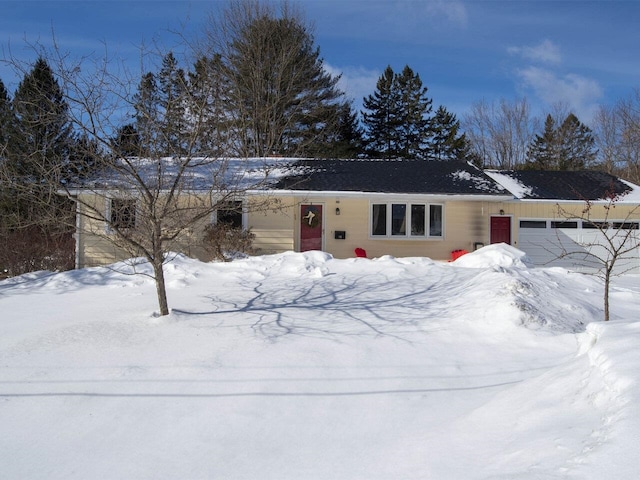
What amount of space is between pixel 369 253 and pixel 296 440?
11.6 m

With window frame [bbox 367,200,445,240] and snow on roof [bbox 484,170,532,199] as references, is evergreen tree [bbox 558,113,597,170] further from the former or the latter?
window frame [bbox 367,200,445,240]

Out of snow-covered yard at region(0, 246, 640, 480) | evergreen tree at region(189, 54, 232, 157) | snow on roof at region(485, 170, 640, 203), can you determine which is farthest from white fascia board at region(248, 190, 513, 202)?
evergreen tree at region(189, 54, 232, 157)

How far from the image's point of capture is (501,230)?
16062mm

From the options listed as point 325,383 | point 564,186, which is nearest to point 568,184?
point 564,186

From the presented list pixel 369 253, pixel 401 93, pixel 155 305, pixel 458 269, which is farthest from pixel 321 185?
pixel 401 93

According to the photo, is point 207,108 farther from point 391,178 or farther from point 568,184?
point 568,184

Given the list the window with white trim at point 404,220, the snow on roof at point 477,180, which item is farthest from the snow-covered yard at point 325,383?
the snow on roof at point 477,180

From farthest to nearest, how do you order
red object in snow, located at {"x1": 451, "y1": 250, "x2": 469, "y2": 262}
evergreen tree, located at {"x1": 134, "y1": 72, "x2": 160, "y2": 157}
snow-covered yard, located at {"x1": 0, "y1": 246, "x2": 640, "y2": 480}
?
1. red object in snow, located at {"x1": 451, "y1": 250, "x2": 469, "y2": 262}
2. evergreen tree, located at {"x1": 134, "y1": 72, "x2": 160, "y2": 157}
3. snow-covered yard, located at {"x1": 0, "y1": 246, "x2": 640, "y2": 480}

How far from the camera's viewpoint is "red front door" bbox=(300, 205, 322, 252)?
15.6 meters

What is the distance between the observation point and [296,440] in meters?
4.20

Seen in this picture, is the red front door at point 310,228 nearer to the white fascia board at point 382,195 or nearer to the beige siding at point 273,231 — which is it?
the beige siding at point 273,231

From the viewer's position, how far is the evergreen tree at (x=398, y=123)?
108 feet

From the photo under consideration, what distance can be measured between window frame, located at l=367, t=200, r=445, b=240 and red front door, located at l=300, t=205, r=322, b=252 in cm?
164

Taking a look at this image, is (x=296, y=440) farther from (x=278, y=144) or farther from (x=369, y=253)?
(x=278, y=144)
